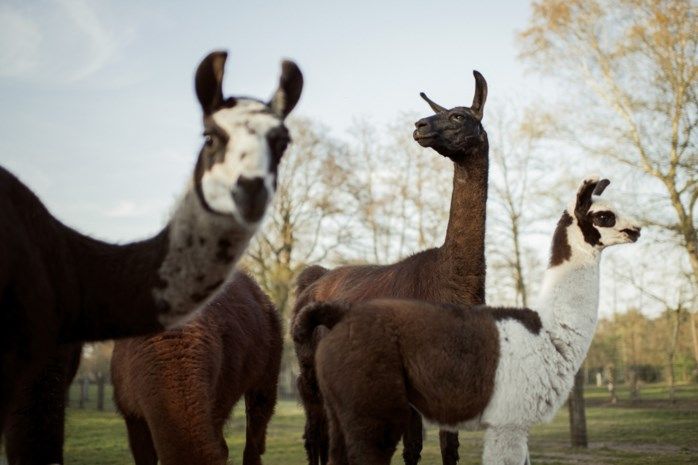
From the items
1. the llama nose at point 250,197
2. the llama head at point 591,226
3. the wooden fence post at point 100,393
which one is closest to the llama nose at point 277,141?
the llama nose at point 250,197

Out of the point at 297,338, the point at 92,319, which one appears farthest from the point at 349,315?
the point at 92,319

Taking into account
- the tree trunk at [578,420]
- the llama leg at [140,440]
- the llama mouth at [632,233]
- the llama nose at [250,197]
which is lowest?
the tree trunk at [578,420]

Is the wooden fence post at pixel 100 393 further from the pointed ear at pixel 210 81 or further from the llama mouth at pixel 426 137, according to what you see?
the pointed ear at pixel 210 81

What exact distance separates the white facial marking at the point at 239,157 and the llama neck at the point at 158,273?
10cm

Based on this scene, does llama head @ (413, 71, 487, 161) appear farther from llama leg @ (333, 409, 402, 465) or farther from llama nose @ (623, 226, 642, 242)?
llama leg @ (333, 409, 402, 465)

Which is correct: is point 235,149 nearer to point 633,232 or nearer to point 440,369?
point 440,369

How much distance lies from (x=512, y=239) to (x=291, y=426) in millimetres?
9552

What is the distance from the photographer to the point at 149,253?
3.68m

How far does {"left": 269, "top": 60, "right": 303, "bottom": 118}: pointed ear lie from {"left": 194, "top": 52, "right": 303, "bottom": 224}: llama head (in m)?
0.04

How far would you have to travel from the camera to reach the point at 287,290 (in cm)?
2528

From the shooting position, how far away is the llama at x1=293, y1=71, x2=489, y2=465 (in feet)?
21.9

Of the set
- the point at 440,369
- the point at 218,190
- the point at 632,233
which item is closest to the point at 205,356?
the point at 440,369

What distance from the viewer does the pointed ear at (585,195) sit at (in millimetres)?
6004

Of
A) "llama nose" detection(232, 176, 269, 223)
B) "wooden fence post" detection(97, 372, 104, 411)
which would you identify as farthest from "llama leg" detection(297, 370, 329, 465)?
"wooden fence post" detection(97, 372, 104, 411)
